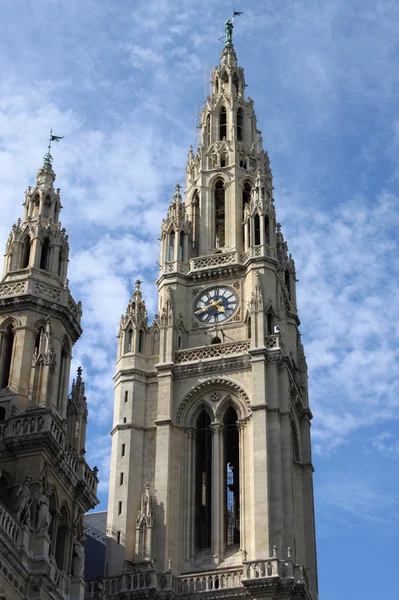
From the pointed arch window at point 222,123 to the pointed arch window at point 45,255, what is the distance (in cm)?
3016

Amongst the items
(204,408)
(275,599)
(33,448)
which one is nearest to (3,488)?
(33,448)

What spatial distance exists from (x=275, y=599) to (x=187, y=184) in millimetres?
27525

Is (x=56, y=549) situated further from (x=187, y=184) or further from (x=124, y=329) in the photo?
(x=187, y=184)

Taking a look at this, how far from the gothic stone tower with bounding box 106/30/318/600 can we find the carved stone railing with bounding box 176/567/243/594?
0.17 feet

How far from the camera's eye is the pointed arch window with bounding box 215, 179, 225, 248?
220 feet

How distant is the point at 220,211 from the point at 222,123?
7142mm

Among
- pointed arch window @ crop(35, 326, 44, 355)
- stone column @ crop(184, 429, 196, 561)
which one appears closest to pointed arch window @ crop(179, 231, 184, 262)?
stone column @ crop(184, 429, 196, 561)

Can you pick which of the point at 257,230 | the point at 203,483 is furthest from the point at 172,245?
the point at 203,483

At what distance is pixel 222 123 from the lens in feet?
238

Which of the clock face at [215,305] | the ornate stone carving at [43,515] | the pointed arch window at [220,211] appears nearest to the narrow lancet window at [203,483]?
the clock face at [215,305]

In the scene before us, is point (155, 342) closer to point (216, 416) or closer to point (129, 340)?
point (129, 340)

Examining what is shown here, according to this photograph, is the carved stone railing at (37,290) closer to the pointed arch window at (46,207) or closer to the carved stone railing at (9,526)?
the pointed arch window at (46,207)

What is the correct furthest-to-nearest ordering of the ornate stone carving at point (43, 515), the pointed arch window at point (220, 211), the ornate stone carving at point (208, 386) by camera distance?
the pointed arch window at point (220, 211), the ornate stone carving at point (208, 386), the ornate stone carving at point (43, 515)

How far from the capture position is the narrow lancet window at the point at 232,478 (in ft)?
181
